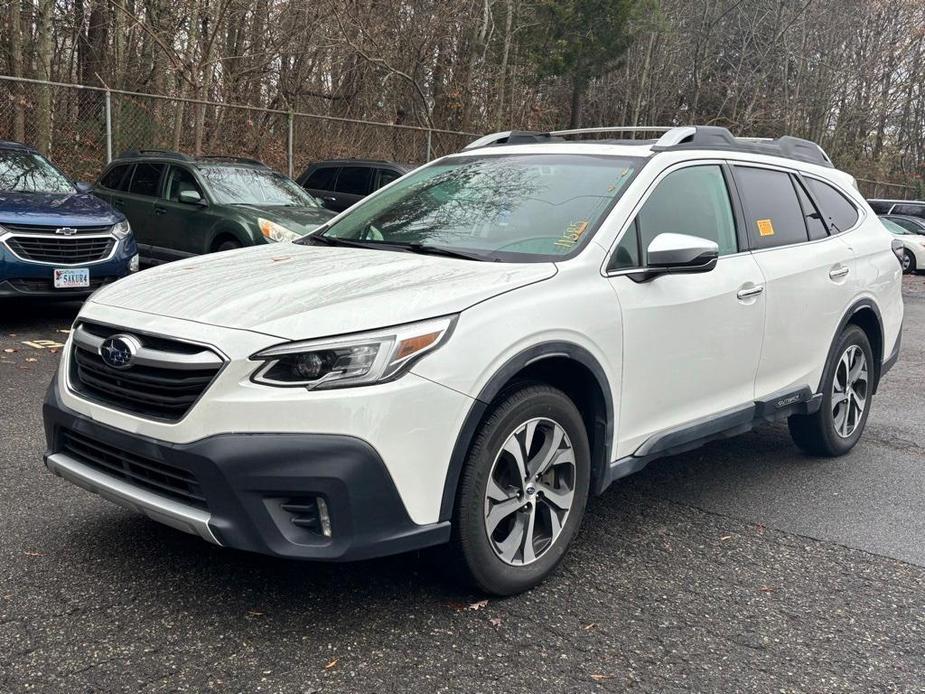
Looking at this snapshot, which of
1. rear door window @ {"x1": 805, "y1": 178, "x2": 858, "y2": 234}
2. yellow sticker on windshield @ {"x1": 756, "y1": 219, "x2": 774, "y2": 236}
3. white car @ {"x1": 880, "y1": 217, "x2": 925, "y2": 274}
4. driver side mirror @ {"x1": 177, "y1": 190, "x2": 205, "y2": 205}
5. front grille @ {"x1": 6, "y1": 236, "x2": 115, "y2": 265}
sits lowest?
white car @ {"x1": 880, "y1": 217, "x2": 925, "y2": 274}

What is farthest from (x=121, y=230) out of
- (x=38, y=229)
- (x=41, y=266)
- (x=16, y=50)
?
(x=16, y=50)

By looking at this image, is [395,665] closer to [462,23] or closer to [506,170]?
[506,170]

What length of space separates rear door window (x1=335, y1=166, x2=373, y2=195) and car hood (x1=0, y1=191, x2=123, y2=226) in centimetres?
499

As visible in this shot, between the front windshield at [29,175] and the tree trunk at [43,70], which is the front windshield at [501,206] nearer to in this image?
the front windshield at [29,175]

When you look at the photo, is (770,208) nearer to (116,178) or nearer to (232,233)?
(232,233)

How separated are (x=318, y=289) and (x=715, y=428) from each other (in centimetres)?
207

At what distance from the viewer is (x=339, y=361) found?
9.80 ft

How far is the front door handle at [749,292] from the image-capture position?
14.4 ft

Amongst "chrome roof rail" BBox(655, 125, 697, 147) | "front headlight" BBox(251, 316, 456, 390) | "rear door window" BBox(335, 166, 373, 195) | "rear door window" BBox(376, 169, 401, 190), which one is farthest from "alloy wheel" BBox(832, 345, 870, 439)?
"rear door window" BBox(335, 166, 373, 195)

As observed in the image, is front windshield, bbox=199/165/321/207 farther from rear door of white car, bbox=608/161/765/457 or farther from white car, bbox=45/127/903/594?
rear door of white car, bbox=608/161/765/457

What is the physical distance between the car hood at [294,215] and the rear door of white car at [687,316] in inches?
241

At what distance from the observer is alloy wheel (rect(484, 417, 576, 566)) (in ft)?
11.0

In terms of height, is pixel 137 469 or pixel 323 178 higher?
pixel 323 178

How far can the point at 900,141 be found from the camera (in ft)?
131
